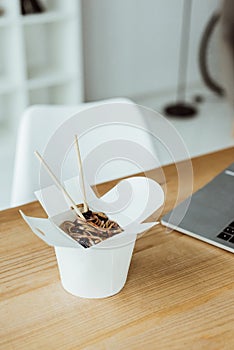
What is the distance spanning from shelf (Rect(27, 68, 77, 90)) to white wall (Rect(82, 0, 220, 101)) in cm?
44

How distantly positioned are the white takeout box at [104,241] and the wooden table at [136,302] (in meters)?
0.03

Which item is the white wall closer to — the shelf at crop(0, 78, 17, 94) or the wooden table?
the shelf at crop(0, 78, 17, 94)

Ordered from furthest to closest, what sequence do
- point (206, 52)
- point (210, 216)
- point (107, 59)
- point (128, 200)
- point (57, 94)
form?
point (206, 52) → point (107, 59) → point (57, 94) → point (210, 216) → point (128, 200)

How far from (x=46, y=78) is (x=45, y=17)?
0.35m

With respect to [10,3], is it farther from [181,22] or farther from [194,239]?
[194,239]

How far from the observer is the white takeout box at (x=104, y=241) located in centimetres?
86

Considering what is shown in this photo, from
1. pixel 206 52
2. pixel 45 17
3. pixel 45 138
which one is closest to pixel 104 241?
pixel 45 138

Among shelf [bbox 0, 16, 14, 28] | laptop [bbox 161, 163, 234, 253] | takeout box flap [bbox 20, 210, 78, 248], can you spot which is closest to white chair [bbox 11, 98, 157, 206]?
laptop [bbox 161, 163, 234, 253]

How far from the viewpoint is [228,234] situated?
3.55 feet

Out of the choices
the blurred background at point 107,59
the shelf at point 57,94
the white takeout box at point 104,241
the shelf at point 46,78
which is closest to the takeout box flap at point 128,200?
the white takeout box at point 104,241

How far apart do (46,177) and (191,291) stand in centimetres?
40

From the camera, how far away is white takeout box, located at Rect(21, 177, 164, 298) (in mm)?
861

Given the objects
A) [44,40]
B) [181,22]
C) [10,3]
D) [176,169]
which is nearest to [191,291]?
[176,169]

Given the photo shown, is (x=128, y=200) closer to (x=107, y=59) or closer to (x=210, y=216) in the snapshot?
(x=210, y=216)
